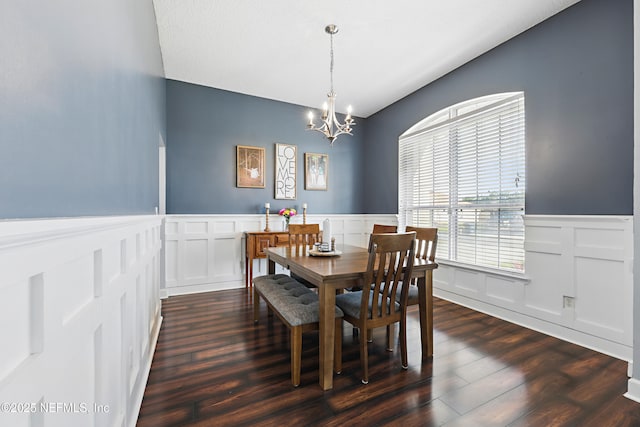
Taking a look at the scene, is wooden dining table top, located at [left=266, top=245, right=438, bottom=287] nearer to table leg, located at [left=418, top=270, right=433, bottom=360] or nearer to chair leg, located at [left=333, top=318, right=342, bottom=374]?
table leg, located at [left=418, top=270, right=433, bottom=360]

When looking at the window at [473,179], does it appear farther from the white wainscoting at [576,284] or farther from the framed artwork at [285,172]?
the framed artwork at [285,172]

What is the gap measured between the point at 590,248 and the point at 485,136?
4.91 ft

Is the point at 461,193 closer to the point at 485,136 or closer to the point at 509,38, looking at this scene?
the point at 485,136

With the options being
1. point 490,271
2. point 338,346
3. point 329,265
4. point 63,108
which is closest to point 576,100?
point 490,271

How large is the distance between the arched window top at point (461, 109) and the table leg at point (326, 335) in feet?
9.25

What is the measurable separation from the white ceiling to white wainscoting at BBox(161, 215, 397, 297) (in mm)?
1949

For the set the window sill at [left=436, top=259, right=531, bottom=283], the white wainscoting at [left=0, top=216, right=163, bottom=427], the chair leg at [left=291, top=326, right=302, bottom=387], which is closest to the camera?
the white wainscoting at [left=0, top=216, right=163, bottom=427]

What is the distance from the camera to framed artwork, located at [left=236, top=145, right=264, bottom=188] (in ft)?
13.6

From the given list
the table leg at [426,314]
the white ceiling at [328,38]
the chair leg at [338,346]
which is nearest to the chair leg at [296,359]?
the chair leg at [338,346]

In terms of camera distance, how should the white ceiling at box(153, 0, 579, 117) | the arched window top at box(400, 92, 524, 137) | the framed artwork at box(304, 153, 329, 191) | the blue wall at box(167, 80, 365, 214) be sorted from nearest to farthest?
the white ceiling at box(153, 0, 579, 117) < the arched window top at box(400, 92, 524, 137) < the blue wall at box(167, 80, 365, 214) < the framed artwork at box(304, 153, 329, 191)

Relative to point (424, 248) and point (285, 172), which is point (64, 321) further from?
point (285, 172)

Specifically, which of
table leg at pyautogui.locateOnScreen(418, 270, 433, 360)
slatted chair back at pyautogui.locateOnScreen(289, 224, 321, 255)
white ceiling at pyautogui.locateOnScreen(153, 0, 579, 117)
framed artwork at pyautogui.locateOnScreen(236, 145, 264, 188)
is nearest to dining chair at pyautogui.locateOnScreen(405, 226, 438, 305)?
table leg at pyautogui.locateOnScreen(418, 270, 433, 360)

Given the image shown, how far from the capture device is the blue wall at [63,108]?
50cm

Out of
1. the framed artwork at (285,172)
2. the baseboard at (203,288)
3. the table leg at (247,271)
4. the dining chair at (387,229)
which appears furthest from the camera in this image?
the framed artwork at (285,172)
